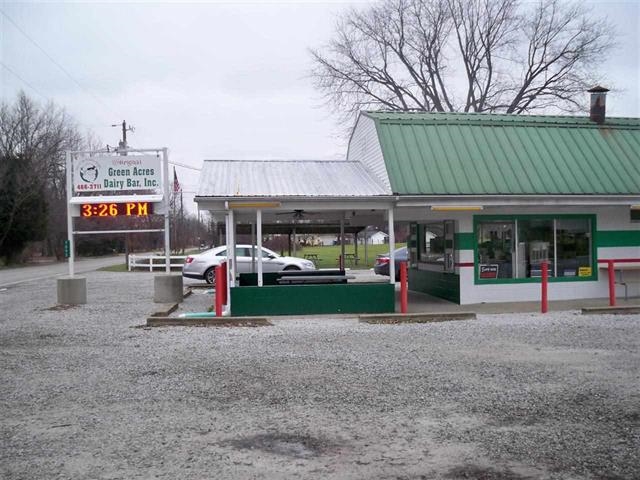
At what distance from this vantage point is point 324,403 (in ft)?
21.7

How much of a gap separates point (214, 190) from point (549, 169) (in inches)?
309

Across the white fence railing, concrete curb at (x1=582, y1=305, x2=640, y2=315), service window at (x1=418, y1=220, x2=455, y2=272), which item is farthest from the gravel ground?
the white fence railing

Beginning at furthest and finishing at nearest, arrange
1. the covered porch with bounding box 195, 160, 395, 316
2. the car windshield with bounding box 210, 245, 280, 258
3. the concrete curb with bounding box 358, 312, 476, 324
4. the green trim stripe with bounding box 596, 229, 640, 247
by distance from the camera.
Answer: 1. the car windshield with bounding box 210, 245, 280, 258
2. the green trim stripe with bounding box 596, 229, 640, 247
3. the covered porch with bounding box 195, 160, 395, 316
4. the concrete curb with bounding box 358, 312, 476, 324

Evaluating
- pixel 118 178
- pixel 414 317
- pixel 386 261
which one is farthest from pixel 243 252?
pixel 414 317

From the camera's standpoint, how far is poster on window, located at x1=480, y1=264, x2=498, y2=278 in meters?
14.9

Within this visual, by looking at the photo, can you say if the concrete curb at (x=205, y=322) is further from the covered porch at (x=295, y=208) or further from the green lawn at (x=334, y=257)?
the green lawn at (x=334, y=257)

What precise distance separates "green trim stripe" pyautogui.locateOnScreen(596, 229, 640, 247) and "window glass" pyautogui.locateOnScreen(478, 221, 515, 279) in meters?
2.32

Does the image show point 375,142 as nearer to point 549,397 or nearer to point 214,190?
point 214,190

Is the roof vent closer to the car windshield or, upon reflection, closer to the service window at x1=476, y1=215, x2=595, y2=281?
the service window at x1=476, y1=215, x2=595, y2=281

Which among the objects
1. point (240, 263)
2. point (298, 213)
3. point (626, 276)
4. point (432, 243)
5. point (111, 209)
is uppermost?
point (111, 209)

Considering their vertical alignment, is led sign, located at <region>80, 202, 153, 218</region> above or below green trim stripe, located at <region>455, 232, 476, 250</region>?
above

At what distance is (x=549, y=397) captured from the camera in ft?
22.1

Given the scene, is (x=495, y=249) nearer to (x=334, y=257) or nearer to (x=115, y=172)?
(x=115, y=172)

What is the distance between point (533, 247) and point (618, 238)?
2288 mm
